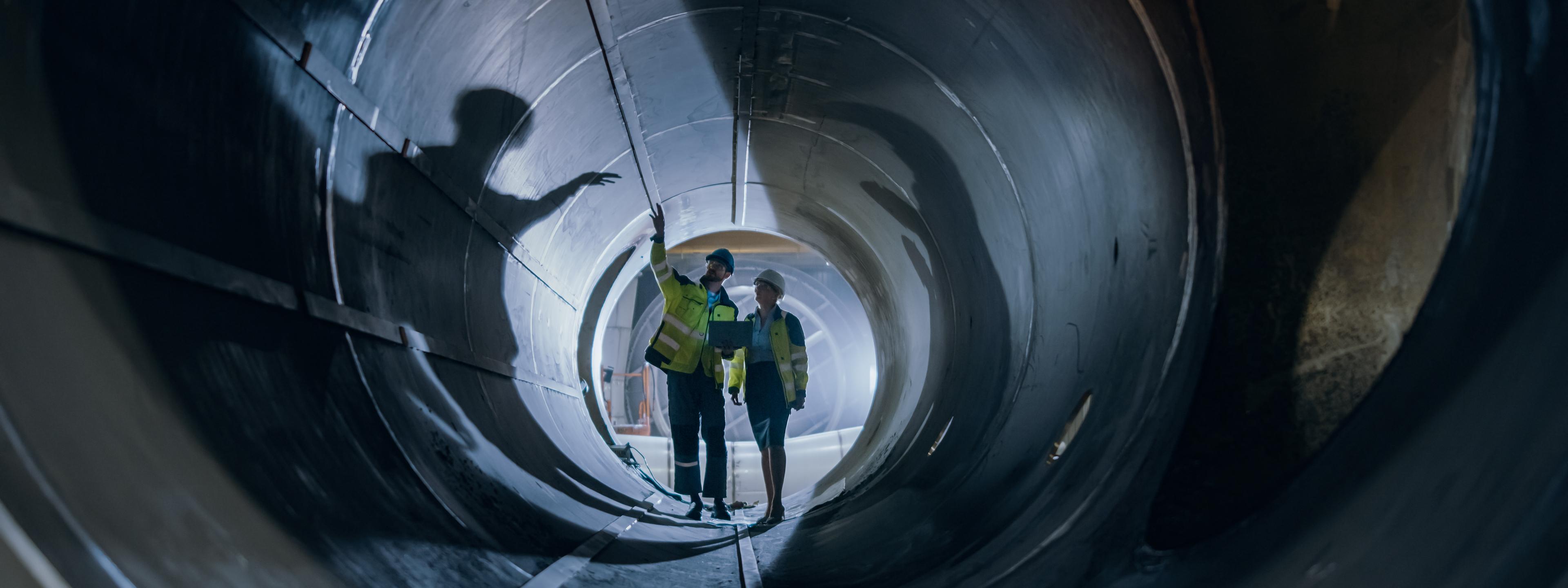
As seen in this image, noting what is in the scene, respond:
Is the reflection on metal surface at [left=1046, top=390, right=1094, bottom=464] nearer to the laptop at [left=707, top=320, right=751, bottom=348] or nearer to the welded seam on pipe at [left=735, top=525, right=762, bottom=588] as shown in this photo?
→ the welded seam on pipe at [left=735, top=525, right=762, bottom=588]

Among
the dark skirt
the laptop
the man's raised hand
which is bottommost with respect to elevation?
the dark skirt

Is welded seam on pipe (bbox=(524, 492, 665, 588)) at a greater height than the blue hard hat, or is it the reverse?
the blue hard hat

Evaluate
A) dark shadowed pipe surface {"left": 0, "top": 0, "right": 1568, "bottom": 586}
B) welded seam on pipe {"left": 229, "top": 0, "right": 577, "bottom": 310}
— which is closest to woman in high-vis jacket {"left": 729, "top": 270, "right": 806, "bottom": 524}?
dark shadowed pipe surface {"left": 0, "top": 0, "right": 1568, "bottom": 586}

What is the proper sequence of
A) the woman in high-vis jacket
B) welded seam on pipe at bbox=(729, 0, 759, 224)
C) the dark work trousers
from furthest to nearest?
the woman in high-vis jacket → the dark work trousers → welded seam on pipe at bbox=(729, 0, 759, 224)

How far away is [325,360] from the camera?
209 cm

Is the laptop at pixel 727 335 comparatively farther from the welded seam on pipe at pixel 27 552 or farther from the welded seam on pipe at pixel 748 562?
the welded seam on pipe at pixel 27 552

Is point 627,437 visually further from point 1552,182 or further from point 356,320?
point 1552,182

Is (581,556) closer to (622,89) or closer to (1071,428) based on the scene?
(1071,428)

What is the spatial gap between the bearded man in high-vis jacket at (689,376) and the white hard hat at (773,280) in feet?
1.68

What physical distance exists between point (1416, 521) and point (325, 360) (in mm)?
2120

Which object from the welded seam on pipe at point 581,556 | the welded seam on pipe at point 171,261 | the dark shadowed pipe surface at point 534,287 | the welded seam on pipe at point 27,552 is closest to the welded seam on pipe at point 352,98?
the dark shadowed pipe surface at point 534,287

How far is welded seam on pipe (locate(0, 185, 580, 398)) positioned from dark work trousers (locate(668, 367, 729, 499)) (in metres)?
2.87

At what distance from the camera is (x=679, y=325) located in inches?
215

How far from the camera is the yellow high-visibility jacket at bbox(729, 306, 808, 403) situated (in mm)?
5891
